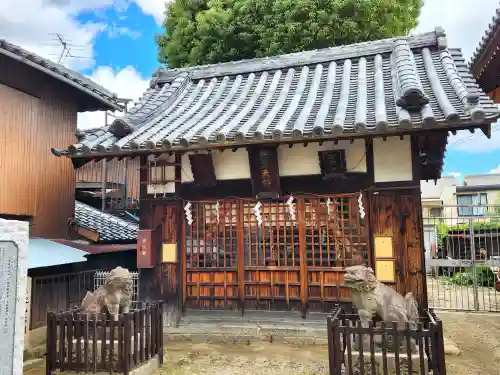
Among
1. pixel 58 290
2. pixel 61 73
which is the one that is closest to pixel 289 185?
pixel 58 290

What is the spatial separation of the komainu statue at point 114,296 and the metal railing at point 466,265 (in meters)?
9.89

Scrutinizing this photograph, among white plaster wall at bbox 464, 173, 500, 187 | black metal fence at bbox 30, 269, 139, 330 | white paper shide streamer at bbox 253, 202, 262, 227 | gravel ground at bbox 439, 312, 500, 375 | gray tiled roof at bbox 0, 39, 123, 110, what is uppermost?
white plaster wall at bbox 464, 173, 500, 187

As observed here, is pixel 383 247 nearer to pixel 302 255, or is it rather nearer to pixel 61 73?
pixel 302 255

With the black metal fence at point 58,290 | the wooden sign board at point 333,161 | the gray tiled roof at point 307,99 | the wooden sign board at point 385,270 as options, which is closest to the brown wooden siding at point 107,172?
the gray tiled roof at point 307,99

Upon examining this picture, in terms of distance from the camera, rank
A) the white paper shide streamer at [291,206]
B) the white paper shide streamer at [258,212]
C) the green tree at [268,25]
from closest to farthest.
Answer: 1. the white paper shide streamer at [291,206]
2. the white paper shide streamer at [258,212]
3. the green tree at [268,25]

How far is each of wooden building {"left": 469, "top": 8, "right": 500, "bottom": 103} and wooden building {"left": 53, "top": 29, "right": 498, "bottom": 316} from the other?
40cm

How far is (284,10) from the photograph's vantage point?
1903 cm

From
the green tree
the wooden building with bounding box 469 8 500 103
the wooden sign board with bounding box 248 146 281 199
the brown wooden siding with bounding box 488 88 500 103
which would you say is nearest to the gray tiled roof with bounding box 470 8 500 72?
the wooden building with bounding box 469 8 500 103

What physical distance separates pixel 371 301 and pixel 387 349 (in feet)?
2.26

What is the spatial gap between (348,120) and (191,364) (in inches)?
216

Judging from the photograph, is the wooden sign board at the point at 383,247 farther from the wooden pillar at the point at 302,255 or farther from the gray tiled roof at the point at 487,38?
the gray tiled roof at the point at 487,38

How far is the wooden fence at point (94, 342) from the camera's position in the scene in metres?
6.38

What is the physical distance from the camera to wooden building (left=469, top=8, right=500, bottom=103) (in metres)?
7.99

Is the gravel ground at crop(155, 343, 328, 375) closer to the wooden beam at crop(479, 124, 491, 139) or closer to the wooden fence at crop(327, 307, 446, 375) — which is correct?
the wooden fence at crop(327, 307, 446, 375)
